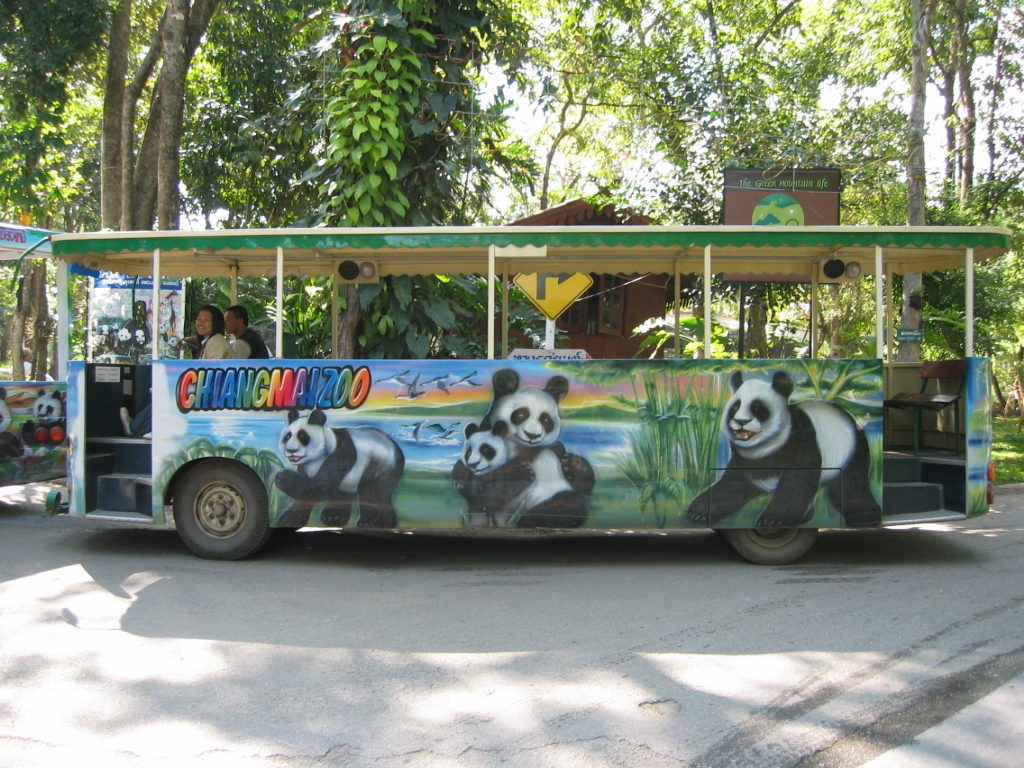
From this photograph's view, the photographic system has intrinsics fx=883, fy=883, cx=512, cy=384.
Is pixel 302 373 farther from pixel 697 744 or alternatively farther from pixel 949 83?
pixel 949 83

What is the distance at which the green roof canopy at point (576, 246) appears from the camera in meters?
6.85

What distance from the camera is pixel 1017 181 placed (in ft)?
50.3

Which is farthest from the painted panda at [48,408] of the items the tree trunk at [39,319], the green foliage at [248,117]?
the tree trunk at [39,319]

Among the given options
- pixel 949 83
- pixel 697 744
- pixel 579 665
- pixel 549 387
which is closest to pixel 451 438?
pixel 549 387

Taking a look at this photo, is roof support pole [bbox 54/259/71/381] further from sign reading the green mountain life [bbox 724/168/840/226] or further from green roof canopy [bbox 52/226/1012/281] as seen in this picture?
sign reading the green mountain life [bbox 724/168/840/226]

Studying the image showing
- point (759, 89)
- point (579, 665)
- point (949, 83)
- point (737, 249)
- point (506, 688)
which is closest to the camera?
point (506, 688)

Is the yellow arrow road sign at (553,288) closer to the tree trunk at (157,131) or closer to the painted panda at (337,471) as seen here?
the painted panda at (337,471)

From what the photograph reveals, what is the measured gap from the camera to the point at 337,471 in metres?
6.93

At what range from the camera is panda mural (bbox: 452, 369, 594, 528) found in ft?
22.3

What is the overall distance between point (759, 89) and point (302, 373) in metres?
9.56

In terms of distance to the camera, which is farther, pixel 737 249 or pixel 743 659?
pixel 737 249

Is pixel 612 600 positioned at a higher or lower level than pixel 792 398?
lower

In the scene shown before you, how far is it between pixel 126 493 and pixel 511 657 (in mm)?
4084

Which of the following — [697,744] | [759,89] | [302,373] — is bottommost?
[697,744]
